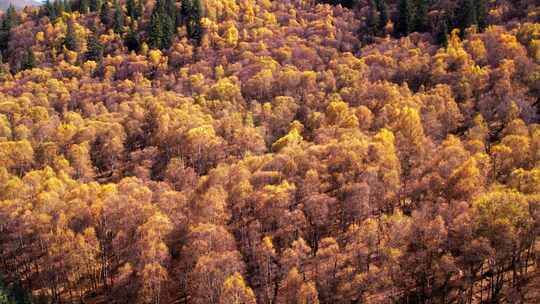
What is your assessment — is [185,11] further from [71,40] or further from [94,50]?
[71,40]

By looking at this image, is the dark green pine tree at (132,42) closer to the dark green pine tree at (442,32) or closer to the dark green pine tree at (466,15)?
the dark green pine tree at (442,32)

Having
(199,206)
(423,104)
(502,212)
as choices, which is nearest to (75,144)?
(199,206)

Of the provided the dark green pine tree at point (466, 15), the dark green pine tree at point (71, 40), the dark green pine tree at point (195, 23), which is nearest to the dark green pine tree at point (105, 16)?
the dark green pine tree at point (71, 40)

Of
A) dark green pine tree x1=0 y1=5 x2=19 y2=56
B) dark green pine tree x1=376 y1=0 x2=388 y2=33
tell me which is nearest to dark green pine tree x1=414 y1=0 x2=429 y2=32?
dark green pine tree x1=376 y1=0 x2=388 y2=33

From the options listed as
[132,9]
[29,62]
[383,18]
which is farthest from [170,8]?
[383,18]

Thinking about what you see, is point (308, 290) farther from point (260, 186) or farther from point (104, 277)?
point (104, 277)

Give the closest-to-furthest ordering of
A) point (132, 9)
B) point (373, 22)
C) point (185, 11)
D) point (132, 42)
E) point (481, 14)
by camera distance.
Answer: point (481, 14) → point (373, 22) → point (132, 42) → point (185, 11) → point (132, 9)

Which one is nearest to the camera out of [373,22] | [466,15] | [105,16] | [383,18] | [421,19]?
[466,15]
